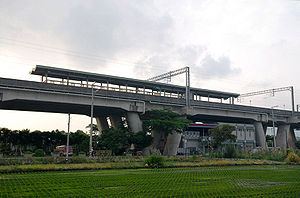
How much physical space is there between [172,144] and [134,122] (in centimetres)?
997

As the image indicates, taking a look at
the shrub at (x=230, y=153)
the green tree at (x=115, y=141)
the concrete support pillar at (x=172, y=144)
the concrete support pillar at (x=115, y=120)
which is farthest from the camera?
the concrete support pillar at (x=115, y=120)

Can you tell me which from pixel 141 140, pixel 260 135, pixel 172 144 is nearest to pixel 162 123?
pixel 141 140

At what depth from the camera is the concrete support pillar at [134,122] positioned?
179 feet

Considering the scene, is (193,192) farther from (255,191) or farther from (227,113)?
(227,113)

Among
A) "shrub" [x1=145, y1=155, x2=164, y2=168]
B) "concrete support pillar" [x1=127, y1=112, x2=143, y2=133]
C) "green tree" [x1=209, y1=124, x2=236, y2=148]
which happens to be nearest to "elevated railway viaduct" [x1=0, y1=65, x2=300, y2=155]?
"concrete support pillar" [x1=127, y1=112, x2=143, y2=133]

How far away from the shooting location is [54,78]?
191 ft

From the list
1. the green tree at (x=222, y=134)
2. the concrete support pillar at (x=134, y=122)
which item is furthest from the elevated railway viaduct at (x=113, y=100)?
the green tree at (x=222, y=134)

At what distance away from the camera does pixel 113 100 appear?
5334cm

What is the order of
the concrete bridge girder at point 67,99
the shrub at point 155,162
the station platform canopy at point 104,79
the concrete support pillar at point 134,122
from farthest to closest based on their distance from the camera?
1. the concrete support pillar at point 134,122
2. the station platform canopy at point 104,79
3. the concrete bridge girder at point 67,99
4. the shrub at point 155,162

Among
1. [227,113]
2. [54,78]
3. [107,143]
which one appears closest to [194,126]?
[227,113]

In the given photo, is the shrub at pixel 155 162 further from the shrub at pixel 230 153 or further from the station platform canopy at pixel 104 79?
the station platform canopy at pixel 104 79

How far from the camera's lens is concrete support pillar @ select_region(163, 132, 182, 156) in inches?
2323

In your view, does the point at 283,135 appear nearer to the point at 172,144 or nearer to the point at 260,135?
the point at 260,135

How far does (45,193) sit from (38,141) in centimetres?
5849
